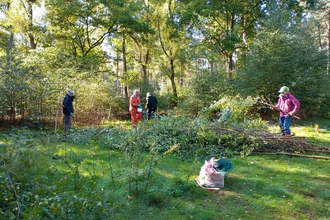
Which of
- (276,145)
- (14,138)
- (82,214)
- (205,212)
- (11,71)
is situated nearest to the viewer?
(14,138)

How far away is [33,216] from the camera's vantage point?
2.62m

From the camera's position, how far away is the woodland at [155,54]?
11094 mm

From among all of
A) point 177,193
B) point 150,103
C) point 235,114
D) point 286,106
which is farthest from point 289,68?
point 177,193

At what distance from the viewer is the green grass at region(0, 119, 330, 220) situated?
3.10 meters

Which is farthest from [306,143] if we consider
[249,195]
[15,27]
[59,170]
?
[15,27]

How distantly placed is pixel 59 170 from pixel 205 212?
3516 mm

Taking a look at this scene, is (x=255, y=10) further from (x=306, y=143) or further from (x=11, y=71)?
(x=11, y=71)

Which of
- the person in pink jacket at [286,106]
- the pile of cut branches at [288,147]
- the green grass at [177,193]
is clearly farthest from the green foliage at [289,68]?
the green grass at [177,193]

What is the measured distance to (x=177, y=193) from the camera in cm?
481

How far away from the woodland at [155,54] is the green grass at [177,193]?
5604mm

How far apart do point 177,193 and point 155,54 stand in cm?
2112

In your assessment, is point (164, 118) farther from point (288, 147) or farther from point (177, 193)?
point (177, 193)

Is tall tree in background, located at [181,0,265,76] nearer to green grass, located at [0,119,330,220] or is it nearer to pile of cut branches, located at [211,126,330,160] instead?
pile of cut branches, located at [211,126,330,160]

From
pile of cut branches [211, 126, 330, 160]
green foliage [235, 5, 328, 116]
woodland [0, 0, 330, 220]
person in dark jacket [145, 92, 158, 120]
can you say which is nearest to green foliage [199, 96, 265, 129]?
woodland [0, 0, 330, 220]
